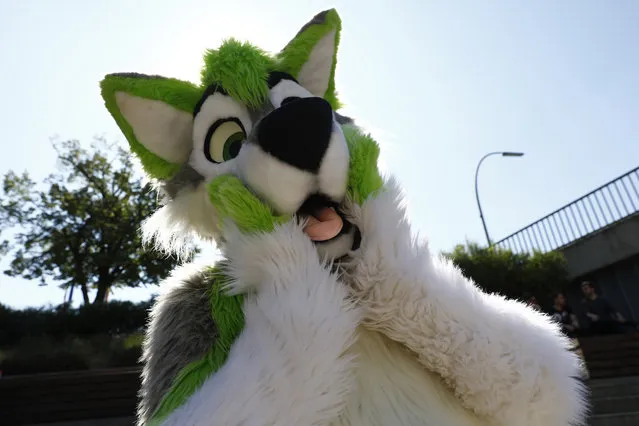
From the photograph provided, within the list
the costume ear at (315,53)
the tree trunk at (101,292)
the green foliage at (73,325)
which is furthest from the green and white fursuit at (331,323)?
the tree trunk at (101,292)

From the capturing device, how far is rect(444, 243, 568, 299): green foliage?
12281mm

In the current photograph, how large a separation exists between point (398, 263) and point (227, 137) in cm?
74

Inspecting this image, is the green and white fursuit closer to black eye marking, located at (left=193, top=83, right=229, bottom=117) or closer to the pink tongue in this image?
the pink tongue

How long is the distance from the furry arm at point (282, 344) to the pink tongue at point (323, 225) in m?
0.12

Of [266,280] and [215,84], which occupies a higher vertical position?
[215,84]

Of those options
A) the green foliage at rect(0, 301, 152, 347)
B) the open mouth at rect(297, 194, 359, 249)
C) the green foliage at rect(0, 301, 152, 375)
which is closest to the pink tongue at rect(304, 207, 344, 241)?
the open mouth at rect(297, 194, 359, 249)

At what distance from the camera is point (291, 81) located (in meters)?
1.58

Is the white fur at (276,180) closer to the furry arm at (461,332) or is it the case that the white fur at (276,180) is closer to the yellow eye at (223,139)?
the furry arm at (461,332)

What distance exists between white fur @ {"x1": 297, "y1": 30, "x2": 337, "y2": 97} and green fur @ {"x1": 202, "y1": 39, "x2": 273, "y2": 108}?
19cm

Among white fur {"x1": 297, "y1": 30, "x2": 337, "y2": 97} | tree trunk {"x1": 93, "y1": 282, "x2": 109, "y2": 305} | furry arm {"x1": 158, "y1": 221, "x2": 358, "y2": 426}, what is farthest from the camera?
tree trunk {"x1": 93, "y1": 282, "x2": 109, "y2": 305}

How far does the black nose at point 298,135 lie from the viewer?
3.59 ft

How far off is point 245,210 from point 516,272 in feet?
42.2

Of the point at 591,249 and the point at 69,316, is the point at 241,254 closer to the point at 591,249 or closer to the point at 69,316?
the point at 591,249

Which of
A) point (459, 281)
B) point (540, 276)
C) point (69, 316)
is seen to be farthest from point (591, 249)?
point (69, 316)
